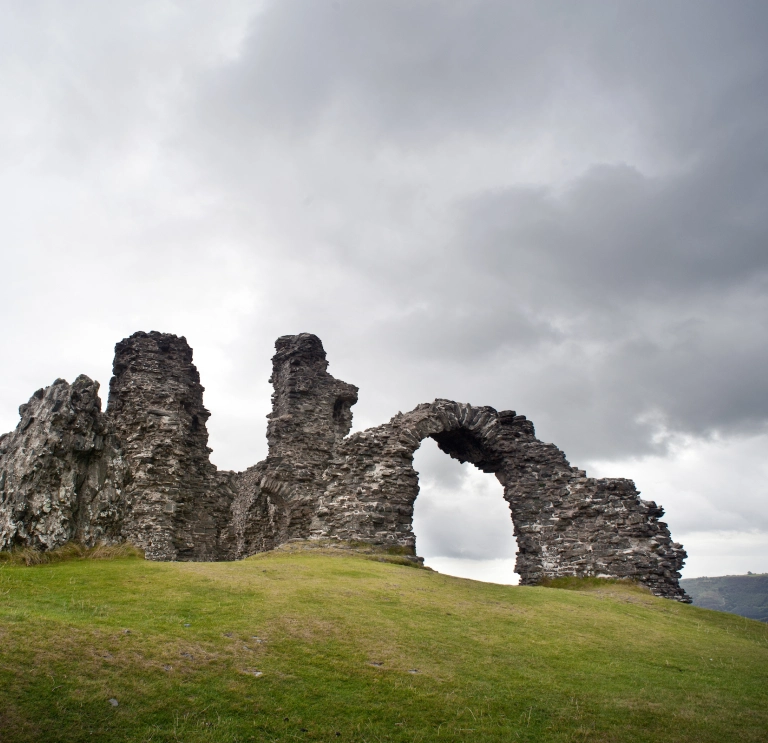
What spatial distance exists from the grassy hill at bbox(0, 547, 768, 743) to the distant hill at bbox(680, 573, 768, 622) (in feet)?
250

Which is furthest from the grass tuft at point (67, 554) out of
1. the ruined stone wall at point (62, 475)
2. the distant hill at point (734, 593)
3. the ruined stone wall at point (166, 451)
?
the distant hill at point (734, 593)

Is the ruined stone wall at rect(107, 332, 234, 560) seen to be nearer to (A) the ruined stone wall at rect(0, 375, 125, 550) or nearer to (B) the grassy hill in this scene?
(A) the ruined stone wall at rect(0, 375, 125, 550)

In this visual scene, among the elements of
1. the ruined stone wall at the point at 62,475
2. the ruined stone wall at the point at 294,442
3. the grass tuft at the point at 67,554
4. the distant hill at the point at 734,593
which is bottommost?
the distant hill at the point at 734,593

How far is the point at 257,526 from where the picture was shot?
83.9ft

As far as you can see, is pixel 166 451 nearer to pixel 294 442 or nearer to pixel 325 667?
pixel 294 442

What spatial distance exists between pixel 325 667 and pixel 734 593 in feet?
349

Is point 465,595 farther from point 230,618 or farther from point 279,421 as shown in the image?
point 279,421

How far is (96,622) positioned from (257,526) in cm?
1957

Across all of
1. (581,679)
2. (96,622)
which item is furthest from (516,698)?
(96,622)

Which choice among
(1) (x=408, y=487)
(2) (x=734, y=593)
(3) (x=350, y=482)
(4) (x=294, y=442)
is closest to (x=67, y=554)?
(3) (x=350, y=482)

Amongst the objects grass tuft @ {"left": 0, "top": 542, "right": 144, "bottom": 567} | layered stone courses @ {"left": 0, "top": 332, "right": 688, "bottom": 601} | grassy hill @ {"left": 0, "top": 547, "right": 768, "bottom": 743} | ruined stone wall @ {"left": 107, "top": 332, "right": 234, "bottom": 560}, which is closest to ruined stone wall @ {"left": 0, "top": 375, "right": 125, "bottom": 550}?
grass tuft @ {"left": 0, "top": 542, "right": 144, "bottom": 567}

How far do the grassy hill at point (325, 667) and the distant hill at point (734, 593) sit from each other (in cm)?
7606

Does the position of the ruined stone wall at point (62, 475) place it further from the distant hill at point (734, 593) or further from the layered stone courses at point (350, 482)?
the distant hill at point (734, 593)

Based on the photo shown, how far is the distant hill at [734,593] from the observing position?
78.8 meters
